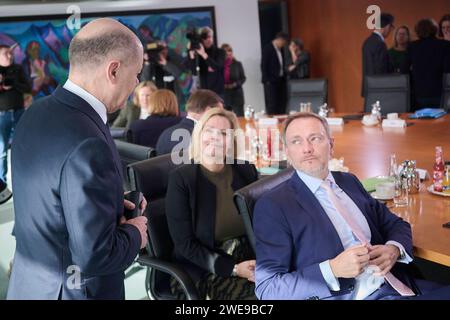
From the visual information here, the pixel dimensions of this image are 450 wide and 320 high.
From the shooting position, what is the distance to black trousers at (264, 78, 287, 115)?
888 centimetres

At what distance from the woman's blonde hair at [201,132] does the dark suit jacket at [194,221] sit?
9 centimetres

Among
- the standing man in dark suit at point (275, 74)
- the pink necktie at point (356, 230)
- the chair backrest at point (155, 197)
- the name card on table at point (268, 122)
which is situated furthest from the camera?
the standing man in dark suit at point (275, 74)

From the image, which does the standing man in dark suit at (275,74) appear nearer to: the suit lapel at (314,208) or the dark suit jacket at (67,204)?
the suit lapel at (314,208)

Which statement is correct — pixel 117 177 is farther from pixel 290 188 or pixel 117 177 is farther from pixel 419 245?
pixel 419 245

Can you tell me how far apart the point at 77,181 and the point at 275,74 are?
25.2 ft

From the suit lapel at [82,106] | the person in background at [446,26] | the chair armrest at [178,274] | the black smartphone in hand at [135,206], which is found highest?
the person in background at [446,26]

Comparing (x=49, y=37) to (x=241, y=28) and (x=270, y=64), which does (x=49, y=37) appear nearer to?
(x=241, y=28)

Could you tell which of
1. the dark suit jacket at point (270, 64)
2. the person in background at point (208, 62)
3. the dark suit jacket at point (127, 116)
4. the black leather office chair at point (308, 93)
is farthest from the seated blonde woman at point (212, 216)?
the dark suit jacket at point (270, 64)

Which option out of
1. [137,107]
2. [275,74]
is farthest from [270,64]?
[137,107]

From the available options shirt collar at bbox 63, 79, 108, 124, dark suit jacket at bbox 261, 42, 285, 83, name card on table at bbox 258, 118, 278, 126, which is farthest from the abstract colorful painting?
shirt collar at bbox 63, 79, 108, 124

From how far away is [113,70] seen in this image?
4.53 feet

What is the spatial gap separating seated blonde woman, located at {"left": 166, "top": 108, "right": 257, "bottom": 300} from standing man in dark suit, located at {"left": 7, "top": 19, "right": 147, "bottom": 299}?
91cm

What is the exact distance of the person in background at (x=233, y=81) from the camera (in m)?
8.41

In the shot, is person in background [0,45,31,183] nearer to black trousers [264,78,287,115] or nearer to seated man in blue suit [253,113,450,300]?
black trousers [264,78,287,115]
